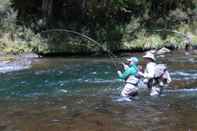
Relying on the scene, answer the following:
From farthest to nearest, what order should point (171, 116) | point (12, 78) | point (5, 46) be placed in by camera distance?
1. point (5, 46)
2. point (12, 78)
3. point (171, 116)

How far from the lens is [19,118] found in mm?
12086

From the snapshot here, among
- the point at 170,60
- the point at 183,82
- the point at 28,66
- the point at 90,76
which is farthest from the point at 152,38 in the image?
the point at 183,82

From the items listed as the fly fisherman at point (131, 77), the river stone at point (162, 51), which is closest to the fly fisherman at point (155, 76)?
the fly fisherman at point (131, 77)

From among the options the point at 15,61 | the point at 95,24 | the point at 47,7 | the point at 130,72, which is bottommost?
the point at 15,61

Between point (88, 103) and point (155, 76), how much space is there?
2.01 meters

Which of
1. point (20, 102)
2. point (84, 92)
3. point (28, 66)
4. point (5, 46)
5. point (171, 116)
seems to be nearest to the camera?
point (171, 116)

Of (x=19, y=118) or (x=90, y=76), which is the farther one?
(x=90, y=76)

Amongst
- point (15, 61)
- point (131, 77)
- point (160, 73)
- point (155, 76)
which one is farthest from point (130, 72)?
point (15, 61)

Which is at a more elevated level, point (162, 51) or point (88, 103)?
point (162, 51)

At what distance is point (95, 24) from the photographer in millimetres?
32906

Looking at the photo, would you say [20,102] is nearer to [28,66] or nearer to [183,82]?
[183,82]

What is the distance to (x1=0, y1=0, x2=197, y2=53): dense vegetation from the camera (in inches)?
1169

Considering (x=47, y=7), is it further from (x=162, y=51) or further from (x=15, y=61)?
(x=15, y=61)

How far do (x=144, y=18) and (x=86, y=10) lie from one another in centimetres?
406
